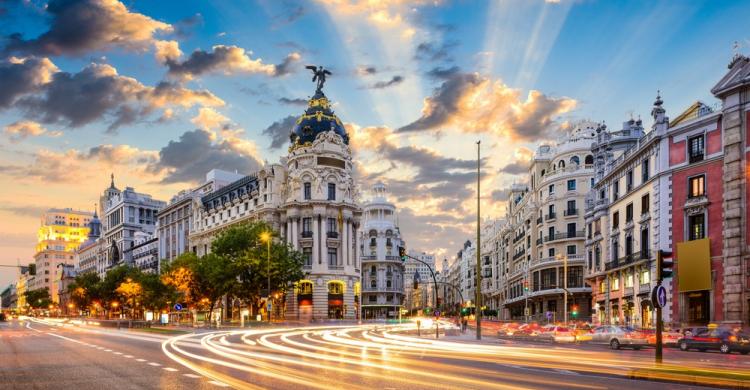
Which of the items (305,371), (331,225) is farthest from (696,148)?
(331,225)

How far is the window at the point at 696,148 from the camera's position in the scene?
50.2 m

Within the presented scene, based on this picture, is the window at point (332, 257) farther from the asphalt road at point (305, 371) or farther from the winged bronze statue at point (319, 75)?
the asphalt road at point (305, 371)

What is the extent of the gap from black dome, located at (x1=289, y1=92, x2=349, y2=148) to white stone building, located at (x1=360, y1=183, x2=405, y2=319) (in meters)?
54.7

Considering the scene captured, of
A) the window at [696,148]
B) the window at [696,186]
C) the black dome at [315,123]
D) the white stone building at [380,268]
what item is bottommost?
the white stone building at [380,268]

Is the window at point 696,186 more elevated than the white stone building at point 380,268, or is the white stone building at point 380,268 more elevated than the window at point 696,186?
the window at point 696,186

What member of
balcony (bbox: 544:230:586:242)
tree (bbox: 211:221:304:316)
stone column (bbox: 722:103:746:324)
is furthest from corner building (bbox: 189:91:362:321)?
stone column (bbox: 722:103:746:324)

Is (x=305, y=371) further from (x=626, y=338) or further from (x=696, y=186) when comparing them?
(x=696, y=186)

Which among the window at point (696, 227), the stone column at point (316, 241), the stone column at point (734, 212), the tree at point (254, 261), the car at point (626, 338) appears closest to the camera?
the car at point (626, 338)

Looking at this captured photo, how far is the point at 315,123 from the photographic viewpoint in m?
108

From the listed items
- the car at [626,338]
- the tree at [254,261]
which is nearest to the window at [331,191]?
the tree at [254,261]

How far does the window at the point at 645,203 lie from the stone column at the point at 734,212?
9.29 metres

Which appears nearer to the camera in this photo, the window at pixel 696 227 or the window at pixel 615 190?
the window at pixel 696 227

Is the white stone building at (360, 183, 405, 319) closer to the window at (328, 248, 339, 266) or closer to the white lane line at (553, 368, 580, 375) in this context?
the window at (328, 248, 339, 266)

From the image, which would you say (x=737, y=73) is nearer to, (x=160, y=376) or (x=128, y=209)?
(x=160, y=376)
